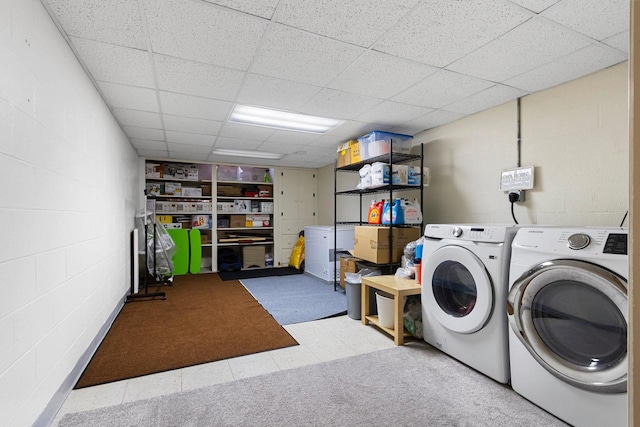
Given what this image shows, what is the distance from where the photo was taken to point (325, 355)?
89.1 inches

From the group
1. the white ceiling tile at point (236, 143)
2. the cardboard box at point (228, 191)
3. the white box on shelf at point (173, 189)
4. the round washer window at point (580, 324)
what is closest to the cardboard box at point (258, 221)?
the cardboard box at point (228, 191)

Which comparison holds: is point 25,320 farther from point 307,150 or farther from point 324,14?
point 307,150

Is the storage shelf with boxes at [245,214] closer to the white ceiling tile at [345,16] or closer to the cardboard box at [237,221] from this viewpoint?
the cardboard box at [237,221]

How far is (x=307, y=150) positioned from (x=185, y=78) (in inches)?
102

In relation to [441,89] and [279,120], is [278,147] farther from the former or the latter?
[441,89]

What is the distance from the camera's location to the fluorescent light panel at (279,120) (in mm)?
3023

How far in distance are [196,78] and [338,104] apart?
1.20 metres

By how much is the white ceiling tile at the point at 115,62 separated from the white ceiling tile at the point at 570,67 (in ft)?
8.54

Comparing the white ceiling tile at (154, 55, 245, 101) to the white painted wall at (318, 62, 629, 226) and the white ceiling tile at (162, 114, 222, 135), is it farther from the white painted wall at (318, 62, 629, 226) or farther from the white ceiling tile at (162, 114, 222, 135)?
the white painted wall at (318, 62, 629, 226)

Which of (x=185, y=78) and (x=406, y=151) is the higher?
(x=185, y=78)

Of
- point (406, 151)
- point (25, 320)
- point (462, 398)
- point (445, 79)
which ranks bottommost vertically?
point (462, 398)

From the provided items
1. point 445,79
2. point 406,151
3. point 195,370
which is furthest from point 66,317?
point 406,151

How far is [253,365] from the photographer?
2.11 m

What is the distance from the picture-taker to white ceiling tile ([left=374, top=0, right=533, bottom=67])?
1501mm
